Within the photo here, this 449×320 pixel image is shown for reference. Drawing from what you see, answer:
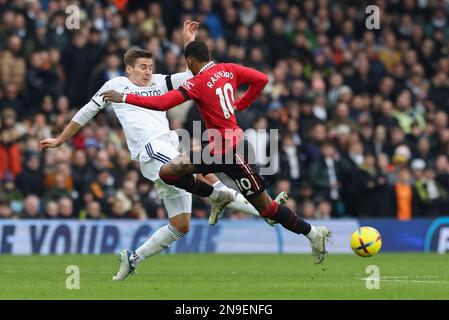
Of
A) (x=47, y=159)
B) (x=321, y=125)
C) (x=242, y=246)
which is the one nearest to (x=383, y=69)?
(x=321, y=125)

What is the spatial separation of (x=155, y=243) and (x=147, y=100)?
6.79 feet

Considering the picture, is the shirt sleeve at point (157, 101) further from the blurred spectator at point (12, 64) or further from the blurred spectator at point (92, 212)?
the blurred spectator at point (12, 64)

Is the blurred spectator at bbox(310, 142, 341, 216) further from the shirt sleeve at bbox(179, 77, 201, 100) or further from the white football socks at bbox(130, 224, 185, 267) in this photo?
the shirt sleeve at bbox(179, 77, 201, 100)

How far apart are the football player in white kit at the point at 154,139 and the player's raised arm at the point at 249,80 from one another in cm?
96

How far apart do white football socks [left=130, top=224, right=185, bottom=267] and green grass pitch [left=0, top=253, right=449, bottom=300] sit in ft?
0.92

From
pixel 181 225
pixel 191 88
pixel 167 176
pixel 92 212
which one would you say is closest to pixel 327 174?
pixel 92 212

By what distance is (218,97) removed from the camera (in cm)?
1291

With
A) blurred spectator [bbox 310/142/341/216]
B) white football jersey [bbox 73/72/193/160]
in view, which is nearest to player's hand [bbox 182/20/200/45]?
white football jersey [bbox 73/72/193/160]

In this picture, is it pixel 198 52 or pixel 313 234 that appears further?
pixel 313 234

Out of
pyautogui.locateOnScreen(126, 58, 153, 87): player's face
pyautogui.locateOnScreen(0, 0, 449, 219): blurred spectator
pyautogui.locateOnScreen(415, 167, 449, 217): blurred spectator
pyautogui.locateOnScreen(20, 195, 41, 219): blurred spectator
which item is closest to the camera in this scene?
pyautogui.locateOnScreen(126, 58, 153, 87): player's face

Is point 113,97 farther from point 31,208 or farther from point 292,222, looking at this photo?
point 31,208

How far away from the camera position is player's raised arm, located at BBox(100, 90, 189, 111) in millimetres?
12539

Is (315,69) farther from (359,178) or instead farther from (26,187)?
(26,187)

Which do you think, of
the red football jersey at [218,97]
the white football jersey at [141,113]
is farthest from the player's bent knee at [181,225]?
the red football jersey at [218,97]
